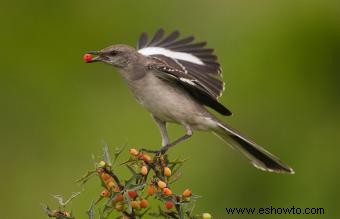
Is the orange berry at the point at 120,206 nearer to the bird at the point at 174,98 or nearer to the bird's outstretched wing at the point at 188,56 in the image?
the bird at the point at 174,98

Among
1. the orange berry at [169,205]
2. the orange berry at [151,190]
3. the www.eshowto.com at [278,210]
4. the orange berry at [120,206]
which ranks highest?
the www.eshowto.com at [278,210]

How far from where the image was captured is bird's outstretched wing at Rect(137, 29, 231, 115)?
6.14m

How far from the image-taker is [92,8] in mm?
11547

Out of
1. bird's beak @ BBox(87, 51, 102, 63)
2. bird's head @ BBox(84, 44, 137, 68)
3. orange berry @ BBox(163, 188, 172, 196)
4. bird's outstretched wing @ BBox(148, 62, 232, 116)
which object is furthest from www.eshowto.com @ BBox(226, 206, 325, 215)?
orange berry @ BBox(163, 188, 172, 196)

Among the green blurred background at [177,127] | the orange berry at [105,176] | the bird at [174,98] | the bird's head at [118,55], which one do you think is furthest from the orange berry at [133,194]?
the green blurred background at [177,127]

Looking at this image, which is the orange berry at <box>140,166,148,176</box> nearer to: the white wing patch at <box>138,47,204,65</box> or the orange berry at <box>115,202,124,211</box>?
the orange berry at <box>115,202,124,211</box>

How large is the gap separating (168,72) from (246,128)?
3.13 meters

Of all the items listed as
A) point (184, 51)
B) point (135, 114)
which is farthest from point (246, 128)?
point (184, 51)

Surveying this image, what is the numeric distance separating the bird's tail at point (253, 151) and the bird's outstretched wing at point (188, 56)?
0.95 ft

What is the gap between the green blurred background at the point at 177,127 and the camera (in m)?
8.46

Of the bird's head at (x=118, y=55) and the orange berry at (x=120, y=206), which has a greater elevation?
the bird's head at (x=118, y=55)

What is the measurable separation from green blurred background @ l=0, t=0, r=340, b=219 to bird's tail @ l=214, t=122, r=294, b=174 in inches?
52.3

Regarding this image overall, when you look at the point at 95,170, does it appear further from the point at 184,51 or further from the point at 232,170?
the point at 232,170

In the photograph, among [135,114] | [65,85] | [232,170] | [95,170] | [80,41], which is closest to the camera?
[95,170]
